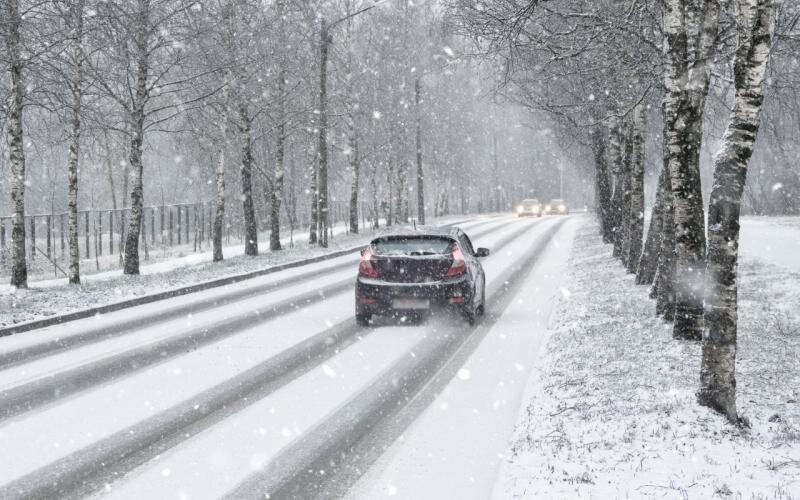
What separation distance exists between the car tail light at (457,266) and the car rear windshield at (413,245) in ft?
0.58

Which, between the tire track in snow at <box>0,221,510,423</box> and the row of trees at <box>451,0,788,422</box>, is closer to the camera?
the row of trees at <box>451,0,788,422</box>

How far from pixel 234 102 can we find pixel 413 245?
1443 centimetres

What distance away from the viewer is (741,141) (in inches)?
235

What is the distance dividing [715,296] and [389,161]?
39.1 meters

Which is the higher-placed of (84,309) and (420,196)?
(420,196)

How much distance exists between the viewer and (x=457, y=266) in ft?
39.2

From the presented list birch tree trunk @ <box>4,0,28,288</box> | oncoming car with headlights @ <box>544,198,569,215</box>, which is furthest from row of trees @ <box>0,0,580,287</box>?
oncoming car with headlights @ <box>544,198,569,215</box>

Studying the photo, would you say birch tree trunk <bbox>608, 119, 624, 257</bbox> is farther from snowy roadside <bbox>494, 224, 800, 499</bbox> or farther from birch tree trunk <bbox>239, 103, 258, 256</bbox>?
birch tree trunk <bbox>239, 103, 258, 256</bbox>

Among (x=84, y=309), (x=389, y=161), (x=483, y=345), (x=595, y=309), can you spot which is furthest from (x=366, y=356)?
(x=389, y=161)

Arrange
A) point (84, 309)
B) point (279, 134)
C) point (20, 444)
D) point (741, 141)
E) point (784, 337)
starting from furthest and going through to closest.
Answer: point (279, 134), point (84, 309), point (784, 337), point (20, 444), point (741, 141)

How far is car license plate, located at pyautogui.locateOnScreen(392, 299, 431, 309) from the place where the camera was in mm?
11852

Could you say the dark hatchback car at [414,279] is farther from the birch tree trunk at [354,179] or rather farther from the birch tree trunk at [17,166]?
the birch tree trunk at [354,179]

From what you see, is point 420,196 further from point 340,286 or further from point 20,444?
point 20,444

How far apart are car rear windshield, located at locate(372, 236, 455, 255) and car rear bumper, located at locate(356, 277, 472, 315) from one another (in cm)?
54
